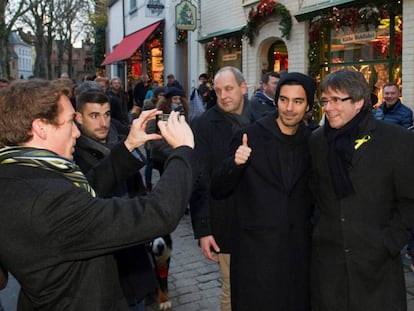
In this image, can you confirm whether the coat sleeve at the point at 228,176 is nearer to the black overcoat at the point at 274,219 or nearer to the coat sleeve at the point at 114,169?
the black overcoat at the point at 274,219

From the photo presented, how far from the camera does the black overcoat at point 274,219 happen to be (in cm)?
279

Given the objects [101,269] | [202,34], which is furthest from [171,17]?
[101,269]

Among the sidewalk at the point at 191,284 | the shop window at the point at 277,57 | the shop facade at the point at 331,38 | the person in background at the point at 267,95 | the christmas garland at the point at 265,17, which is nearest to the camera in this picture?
the sidewalk at the point at 191,284

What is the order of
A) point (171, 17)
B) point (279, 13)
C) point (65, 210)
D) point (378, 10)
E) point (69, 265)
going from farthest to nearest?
1. point (171, 17)
2. point (279, 13)
3. point (378, 10)
4. point (69, 265)
5. point (65, 210)

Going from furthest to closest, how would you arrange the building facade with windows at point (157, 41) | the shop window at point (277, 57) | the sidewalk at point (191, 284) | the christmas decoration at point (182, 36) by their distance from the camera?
the christmas decoration at point (182, 36) → the building facade with windows at point (157, 41) → the shop window at point (277, 57) → the sidewalk at point (191, 284)

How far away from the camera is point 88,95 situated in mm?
3318

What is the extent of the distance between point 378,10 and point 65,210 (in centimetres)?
839

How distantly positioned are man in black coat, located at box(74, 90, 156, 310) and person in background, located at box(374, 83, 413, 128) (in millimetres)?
4419

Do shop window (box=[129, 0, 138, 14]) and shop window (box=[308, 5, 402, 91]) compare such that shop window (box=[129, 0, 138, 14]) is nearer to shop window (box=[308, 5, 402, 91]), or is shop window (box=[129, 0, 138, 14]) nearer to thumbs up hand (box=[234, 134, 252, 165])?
shop window (box=[308, 5, 402, 91])

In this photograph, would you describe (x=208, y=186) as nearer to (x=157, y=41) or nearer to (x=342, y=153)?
(x=342, y=153)

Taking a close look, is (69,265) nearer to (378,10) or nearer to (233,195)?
(233,195)

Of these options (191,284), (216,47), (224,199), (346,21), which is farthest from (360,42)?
(224,199)

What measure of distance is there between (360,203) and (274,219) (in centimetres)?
52

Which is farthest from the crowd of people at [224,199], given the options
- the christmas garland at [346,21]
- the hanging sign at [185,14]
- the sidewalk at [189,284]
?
the hanging sign at [185,14]
